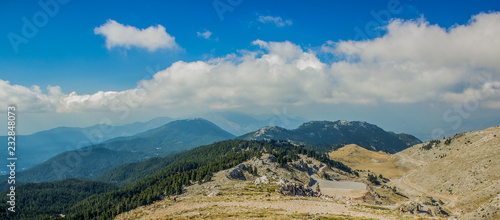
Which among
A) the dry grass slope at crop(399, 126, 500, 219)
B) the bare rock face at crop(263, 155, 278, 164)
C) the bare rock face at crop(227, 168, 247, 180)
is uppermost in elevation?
the bare rock face at crop(263, 155, 278, 164)

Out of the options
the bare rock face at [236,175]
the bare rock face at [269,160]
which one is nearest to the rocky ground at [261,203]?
the bare rock face at [236,175]

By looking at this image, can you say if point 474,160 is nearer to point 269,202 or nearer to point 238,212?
point 269,202

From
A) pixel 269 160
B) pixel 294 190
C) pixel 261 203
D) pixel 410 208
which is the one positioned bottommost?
pixel 410 208

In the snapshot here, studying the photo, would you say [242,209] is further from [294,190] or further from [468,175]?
[468,175]

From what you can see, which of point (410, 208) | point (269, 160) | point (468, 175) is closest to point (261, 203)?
point (410, 208)

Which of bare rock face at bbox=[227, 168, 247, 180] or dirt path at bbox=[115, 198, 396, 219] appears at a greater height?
bare rock face at bbox=[227, 168, 247, 180]

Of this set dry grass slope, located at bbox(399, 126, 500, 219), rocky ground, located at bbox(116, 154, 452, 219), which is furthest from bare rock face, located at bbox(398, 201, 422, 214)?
dry grass slope, located at bbox(399, 126, 500, 219)

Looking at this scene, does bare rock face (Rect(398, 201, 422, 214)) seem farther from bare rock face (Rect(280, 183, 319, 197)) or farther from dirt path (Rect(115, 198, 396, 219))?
bare rock face (Rect(280, 183, 319, 197))

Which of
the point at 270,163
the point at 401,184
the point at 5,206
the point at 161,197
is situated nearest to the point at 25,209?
the point at 5,206

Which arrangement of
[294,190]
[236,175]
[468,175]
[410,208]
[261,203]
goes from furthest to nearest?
1. [468,175]
2. [236,175]
3. [294,190]
4. [261,203]
5. [410,208]

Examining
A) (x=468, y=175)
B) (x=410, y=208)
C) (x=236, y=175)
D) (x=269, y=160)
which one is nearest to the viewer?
(x=410, y=208)

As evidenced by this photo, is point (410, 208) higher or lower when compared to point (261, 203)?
lower

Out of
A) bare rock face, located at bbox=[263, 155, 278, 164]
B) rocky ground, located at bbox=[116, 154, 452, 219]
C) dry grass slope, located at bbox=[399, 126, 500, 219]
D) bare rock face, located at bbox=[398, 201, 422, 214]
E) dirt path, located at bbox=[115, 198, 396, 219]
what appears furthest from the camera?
bare rock face, located at bbox=[263, 155, 278, 164]

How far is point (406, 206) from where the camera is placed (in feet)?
210
